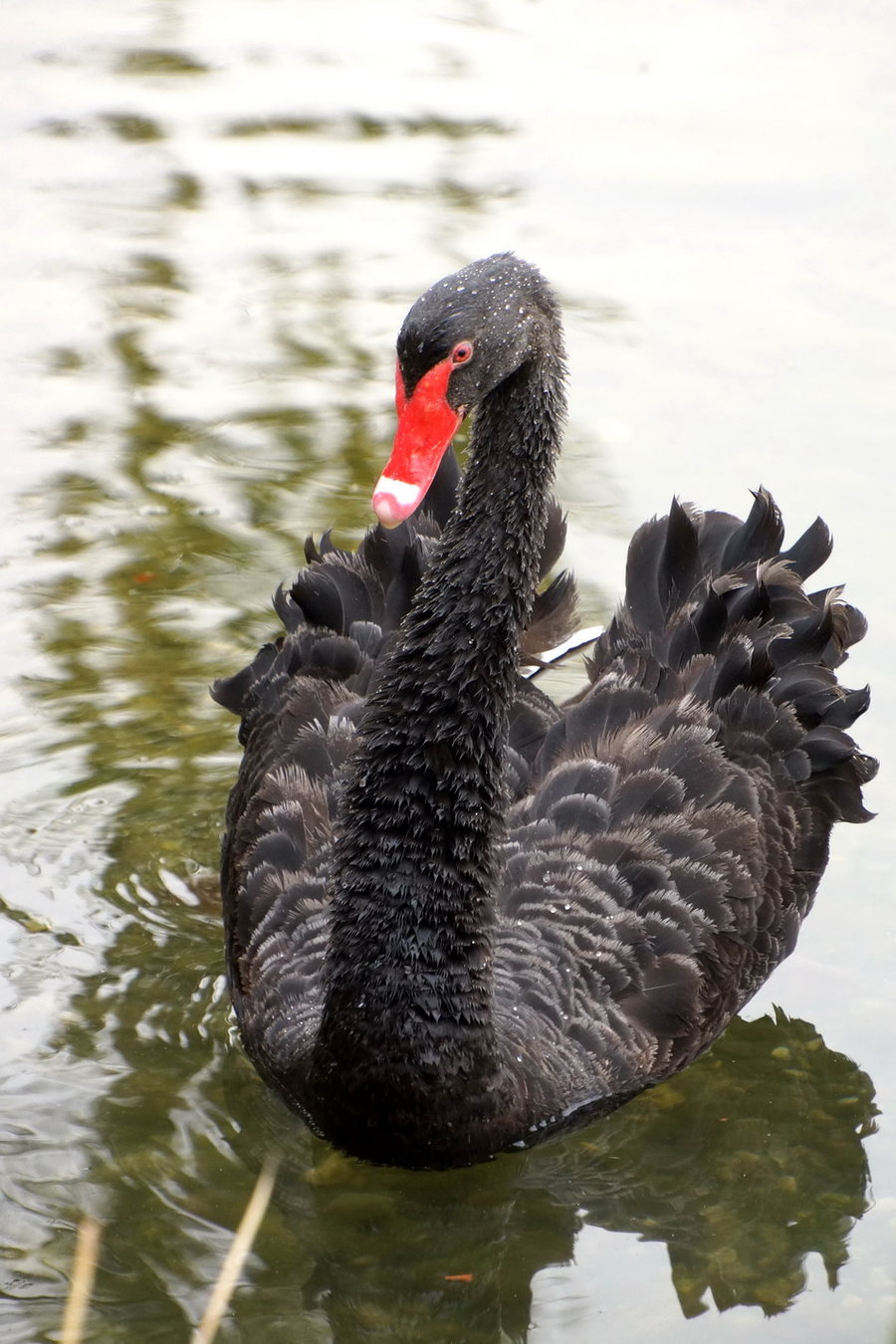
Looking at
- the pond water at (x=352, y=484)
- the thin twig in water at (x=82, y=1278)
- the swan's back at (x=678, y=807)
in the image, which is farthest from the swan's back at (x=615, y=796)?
the thin twig in water at (x=82, y=1278)

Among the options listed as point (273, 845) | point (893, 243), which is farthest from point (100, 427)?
point (893, 243)

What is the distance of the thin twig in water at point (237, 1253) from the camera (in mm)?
4266

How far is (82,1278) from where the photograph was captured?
4.39m

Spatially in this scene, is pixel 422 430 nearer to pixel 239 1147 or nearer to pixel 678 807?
pixel 678 807

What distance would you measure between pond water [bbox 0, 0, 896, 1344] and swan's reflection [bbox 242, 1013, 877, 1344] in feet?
0.03

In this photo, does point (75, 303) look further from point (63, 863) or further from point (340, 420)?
point (63, 863)

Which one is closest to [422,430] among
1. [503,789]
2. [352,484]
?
[503,789]

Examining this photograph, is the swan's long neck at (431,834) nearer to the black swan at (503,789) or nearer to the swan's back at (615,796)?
the black swan at (503,789)

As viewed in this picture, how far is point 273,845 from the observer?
16.6ft

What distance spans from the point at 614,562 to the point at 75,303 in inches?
115

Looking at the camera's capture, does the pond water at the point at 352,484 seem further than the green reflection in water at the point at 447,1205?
Yes

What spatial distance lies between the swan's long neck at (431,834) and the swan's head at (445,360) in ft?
1.17

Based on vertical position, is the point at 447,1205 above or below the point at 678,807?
below

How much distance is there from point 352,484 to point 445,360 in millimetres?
3675
